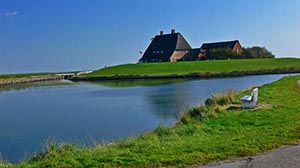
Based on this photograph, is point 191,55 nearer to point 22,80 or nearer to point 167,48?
point 167,48

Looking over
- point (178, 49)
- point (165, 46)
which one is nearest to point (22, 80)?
point (165, 46)

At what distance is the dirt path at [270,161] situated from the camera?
7.27m

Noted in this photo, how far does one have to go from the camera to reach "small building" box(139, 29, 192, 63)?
105312mm

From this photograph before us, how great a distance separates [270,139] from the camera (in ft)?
31.3

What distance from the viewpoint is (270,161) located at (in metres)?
7.58

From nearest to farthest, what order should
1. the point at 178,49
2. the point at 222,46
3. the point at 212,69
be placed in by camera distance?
the point at 212,69
the point at 222,46
the point at 178,49

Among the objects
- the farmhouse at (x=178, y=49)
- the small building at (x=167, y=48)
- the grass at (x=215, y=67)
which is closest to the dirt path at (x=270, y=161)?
the grass at (x=215, y=67)

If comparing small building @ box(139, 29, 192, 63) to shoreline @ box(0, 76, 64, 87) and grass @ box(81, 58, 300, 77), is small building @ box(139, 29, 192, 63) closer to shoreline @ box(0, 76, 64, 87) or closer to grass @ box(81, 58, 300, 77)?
grass @ box(81, 58, 300, 77)

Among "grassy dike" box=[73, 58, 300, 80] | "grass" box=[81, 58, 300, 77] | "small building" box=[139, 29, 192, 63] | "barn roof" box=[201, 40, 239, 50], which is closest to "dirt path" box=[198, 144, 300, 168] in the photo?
"grassy dike" box=[73, 58, 300, 80]

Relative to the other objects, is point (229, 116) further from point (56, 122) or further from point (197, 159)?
point (56, 122)

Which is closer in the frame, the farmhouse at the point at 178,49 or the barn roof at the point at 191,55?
the farmhouse at the point at 178,49

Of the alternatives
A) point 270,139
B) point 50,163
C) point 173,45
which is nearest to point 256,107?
point 270,139

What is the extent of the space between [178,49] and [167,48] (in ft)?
12.4

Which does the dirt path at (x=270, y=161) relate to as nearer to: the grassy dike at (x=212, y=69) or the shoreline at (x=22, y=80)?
the grassy dike at (x=212, y=69)
